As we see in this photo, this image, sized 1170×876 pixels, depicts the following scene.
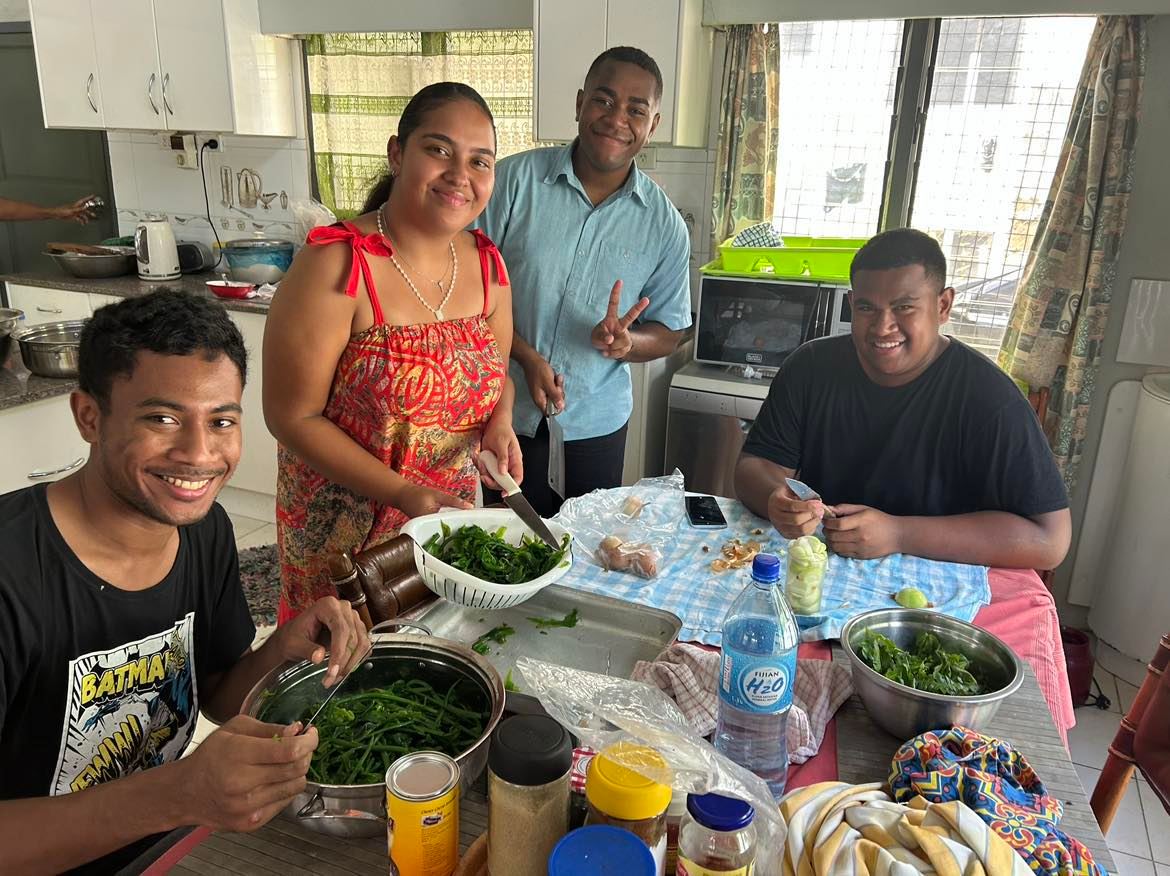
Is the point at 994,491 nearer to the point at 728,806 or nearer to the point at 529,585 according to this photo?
the point at 529,585

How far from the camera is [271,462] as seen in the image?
373cm

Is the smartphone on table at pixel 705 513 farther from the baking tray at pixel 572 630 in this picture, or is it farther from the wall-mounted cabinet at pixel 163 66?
the wall-mounted cabinet at pixel 163 66

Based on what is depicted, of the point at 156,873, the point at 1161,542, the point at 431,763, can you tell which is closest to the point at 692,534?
the point at 431,763

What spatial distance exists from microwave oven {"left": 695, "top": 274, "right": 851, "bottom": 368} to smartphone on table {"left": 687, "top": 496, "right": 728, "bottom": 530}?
146 cm

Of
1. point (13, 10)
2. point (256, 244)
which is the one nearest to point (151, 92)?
point (256, 244)

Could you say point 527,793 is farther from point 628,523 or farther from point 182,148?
point 182,148

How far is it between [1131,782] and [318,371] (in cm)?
251

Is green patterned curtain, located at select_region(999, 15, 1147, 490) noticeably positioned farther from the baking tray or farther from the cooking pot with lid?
the cooking pot with lid

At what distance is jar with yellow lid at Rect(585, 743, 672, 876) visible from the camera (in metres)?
0.70

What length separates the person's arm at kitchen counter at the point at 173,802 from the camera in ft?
2.57

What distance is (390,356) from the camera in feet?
4.92

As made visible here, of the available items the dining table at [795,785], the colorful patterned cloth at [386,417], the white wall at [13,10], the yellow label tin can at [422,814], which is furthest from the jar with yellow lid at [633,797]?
the white wall at [13,10]

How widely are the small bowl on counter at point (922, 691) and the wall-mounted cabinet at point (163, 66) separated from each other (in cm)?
353

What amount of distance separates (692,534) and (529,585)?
52 cm
